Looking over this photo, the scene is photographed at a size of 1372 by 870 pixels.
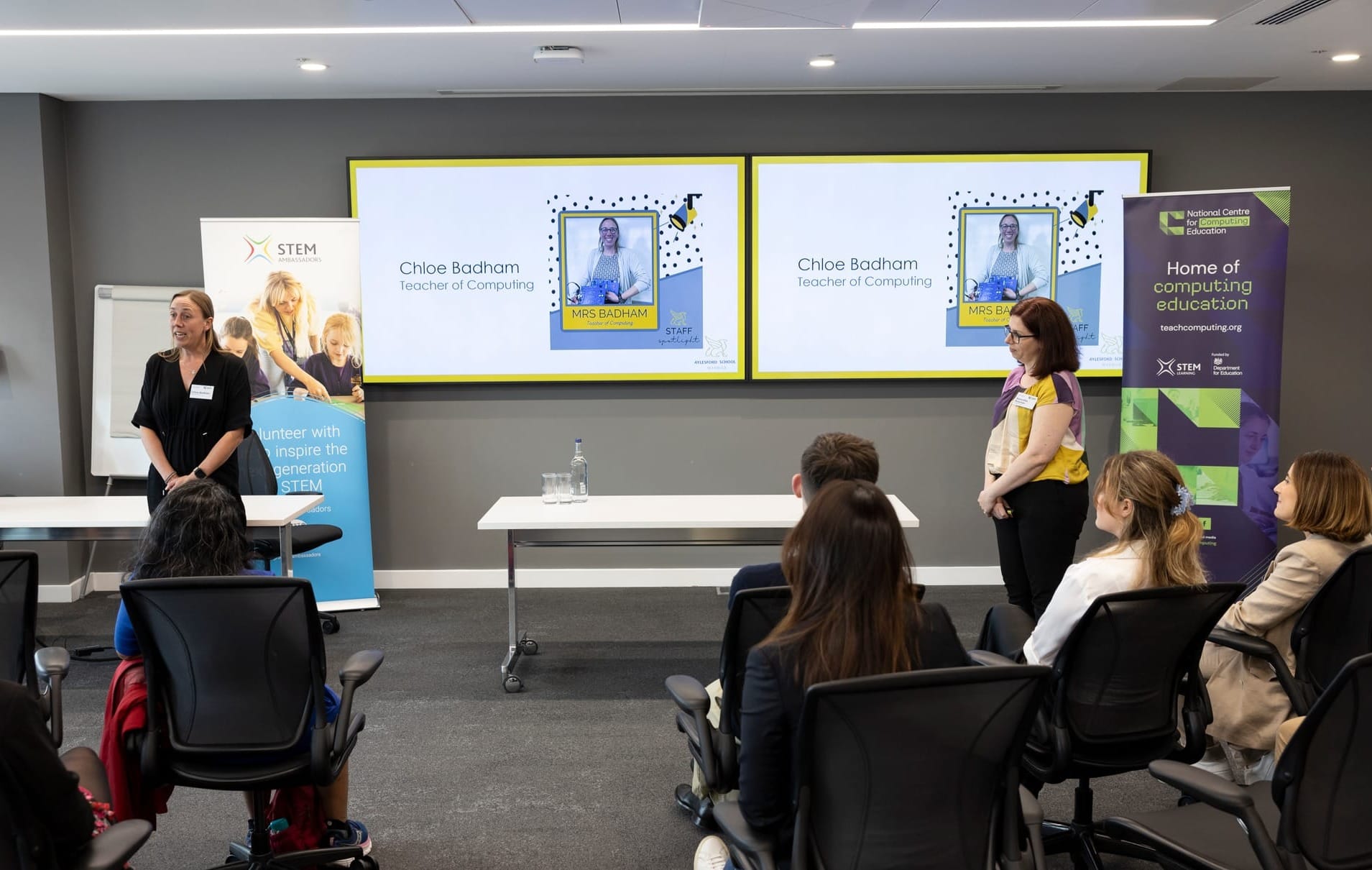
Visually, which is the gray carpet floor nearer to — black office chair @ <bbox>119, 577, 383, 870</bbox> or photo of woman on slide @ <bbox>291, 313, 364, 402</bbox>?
black office chair @ <bbox>119, 577, 383, 870</bbox>

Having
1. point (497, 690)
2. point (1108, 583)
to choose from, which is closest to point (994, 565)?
point (497, 690)

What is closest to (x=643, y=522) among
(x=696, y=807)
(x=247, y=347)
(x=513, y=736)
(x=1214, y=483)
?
(x=513, y=736)

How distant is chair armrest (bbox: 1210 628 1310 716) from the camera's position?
239cm

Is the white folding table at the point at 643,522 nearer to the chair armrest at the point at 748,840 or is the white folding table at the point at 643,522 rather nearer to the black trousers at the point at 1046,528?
the black trousers at the point at 1046,528

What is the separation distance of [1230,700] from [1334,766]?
92cm

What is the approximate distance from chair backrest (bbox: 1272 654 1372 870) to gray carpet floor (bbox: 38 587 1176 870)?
1.01 m

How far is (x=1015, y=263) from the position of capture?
17.4 feet

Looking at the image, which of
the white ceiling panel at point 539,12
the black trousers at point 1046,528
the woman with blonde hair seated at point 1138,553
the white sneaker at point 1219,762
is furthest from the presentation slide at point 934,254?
the woman with blonde hair seated at point 1138,553

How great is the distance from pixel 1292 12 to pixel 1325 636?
8.60 ft

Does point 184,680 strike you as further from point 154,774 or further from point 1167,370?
point 1167,370

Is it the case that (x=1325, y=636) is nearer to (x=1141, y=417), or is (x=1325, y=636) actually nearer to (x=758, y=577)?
(x=758, y=577)

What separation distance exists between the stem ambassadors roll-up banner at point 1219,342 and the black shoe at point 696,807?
3.21 m

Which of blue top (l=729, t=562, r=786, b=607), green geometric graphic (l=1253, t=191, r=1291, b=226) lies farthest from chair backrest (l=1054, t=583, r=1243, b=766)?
green geometric graphic (l=1253, t=191, r=1291, b=226)

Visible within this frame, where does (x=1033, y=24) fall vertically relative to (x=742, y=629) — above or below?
above
